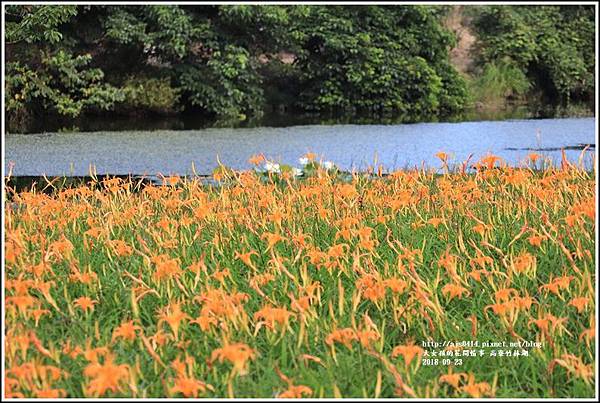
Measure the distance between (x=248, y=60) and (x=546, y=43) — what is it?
8790 millimetres

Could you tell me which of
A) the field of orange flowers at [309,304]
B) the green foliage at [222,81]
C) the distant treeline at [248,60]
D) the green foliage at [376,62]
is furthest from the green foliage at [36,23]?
the field of orange flowers at [309,304]

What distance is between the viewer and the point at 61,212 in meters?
4.30

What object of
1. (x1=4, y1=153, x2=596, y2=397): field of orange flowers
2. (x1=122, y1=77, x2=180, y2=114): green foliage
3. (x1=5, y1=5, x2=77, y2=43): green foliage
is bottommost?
(x1=4, y1=153, x2=596, y2=397): field of orange flowers

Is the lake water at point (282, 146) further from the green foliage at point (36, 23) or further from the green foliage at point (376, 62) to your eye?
the green foliage at point (376, 62)

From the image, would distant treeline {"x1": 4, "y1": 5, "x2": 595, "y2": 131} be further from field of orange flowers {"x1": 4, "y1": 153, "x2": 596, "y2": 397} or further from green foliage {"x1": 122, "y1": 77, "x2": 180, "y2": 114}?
field of orange flowers {"x1": 4, "y1": 153, "x2": 596, "y2": 397}

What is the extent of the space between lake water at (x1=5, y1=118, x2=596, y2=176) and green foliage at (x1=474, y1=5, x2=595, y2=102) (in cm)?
736

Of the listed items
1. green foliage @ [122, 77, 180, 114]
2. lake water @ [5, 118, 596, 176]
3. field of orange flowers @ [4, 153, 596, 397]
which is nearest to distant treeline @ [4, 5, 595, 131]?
green foliage @ [122, 77, 180, 114]

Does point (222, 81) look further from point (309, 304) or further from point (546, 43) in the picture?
point (309, 304)

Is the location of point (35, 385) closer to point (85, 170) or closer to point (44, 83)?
point (85, 170)

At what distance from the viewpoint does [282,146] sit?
412 inches

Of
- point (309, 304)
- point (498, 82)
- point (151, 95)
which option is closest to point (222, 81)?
point (151, 95)

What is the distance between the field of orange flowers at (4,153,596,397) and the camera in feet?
7.20

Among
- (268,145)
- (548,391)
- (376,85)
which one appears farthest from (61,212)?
(376,85)

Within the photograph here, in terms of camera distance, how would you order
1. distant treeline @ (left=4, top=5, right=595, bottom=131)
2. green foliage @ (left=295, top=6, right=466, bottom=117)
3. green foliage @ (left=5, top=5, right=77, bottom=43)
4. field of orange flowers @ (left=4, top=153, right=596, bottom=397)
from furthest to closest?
green foliage @ (left=295, top=6, right=466, bottom=117) → distant treeline @ (left=4, top=5, right=595, bottom=131) → green foliage @ (left=5, top=5, right=77, bottom=43) → field of orange flowers @ (left=4, top=153, right=596, bottom=397)
